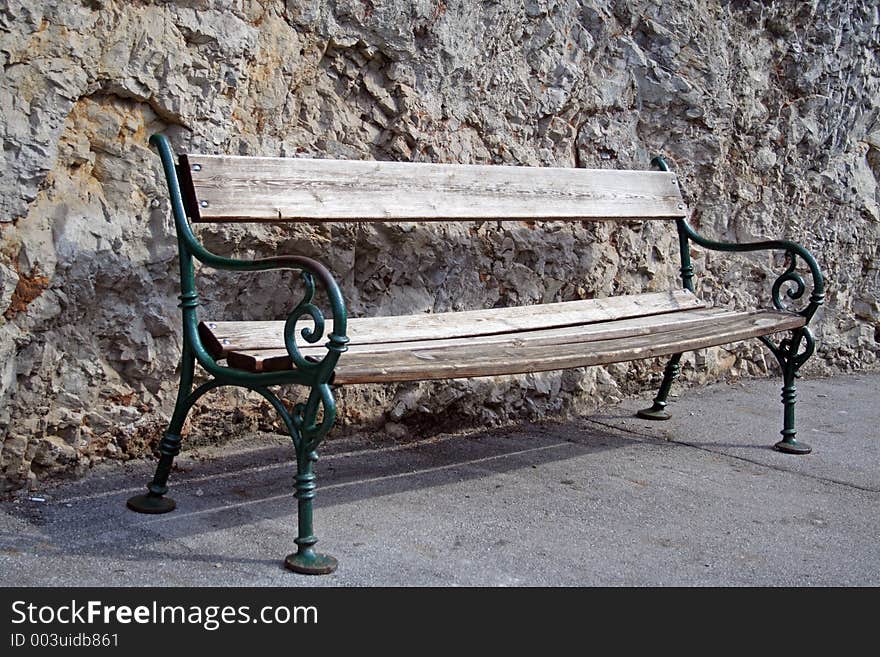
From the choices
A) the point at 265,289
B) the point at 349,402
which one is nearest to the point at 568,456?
the point at 349,402

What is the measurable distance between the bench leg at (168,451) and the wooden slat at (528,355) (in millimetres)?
481

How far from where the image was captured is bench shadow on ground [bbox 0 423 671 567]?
249 cm

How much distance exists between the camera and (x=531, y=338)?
314 cm

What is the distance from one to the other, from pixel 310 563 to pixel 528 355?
86 cm

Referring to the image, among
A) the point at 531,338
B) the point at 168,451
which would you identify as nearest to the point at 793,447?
the point at 531,338

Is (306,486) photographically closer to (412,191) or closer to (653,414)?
(412,191)

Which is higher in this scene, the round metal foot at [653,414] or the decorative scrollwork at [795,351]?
the decorative scrollwork at [795,351]

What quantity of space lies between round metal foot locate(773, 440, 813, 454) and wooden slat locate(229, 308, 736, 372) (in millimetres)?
518

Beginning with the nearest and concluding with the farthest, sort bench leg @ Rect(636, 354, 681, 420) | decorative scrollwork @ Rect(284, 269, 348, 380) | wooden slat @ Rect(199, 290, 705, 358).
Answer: decorative scrollwork @ Rect(284, 269, 348, 380)
wooden slat @ Rect(199, 290, 705, 358)
bench leg @ Rect(636, 354, 681, 420)

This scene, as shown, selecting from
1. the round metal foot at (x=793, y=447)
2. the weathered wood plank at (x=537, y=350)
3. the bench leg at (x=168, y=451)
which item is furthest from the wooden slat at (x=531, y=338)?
the round metal foot at (x=793, y=447)

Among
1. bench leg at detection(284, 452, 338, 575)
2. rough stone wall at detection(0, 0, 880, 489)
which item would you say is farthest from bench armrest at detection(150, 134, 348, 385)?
rough stone wall at detection(0, 0, 880, 489)

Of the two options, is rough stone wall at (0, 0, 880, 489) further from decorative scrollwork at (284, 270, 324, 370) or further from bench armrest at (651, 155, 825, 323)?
decorative scrollwork at (284, 270, 324, 370)

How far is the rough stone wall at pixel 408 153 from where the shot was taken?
2.80m

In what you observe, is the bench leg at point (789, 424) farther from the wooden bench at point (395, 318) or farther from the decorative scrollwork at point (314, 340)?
the decorative scrollwork at point (314, 340)
